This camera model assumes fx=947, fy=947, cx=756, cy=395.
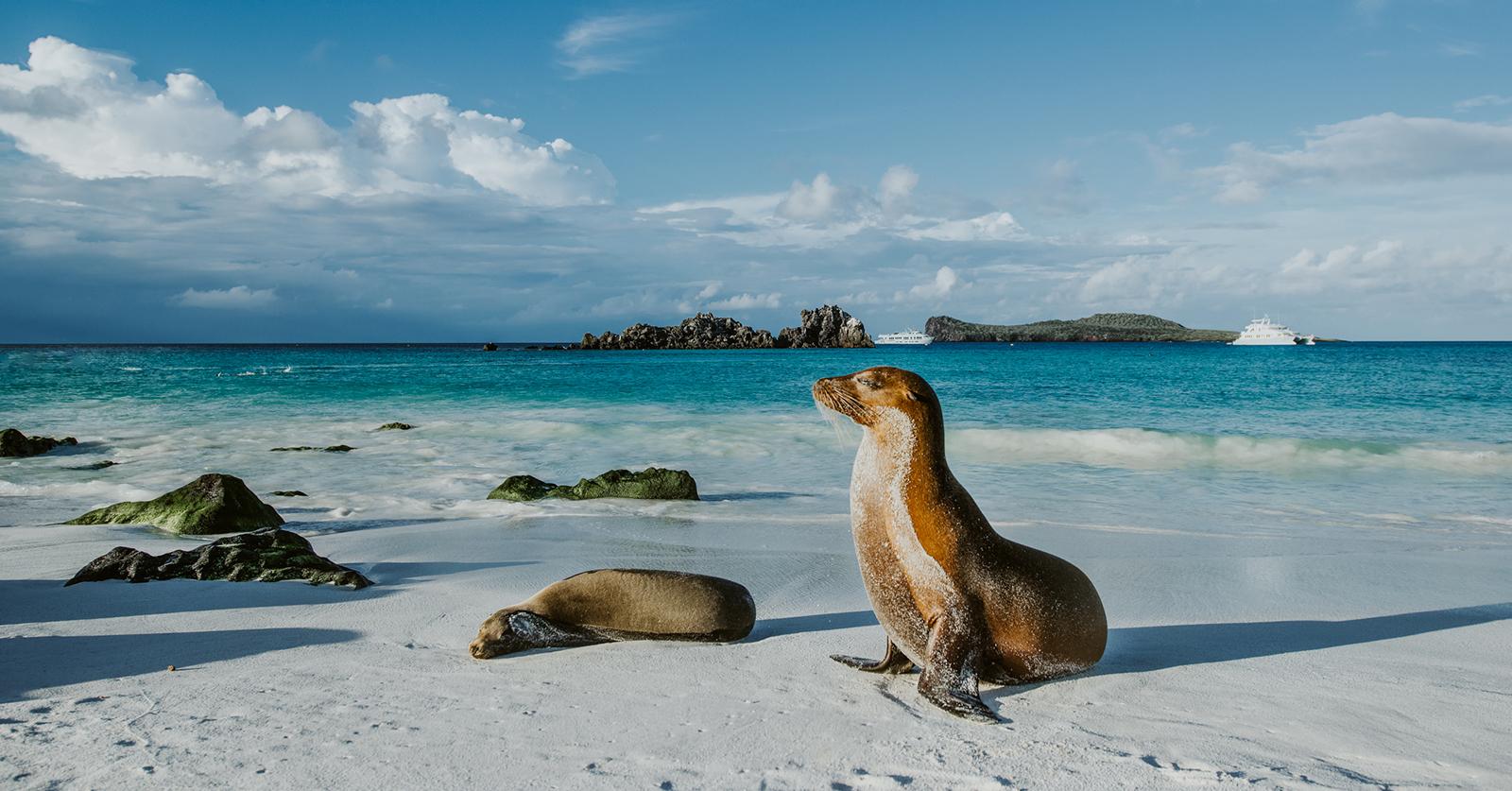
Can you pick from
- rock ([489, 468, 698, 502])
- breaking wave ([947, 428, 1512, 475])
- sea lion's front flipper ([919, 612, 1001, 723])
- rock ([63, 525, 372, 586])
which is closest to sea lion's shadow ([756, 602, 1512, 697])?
sea lion's front flipper ([919, 612, 1001, 723])

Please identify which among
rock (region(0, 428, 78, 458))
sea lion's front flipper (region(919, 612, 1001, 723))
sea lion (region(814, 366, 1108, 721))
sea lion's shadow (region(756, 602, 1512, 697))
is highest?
sea lion (region(814, 366, 1108, 721))

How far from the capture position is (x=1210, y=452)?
17750 mm

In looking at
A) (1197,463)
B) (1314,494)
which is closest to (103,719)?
(1314,494)

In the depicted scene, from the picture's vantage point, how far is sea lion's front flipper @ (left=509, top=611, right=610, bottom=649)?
4.67 meters

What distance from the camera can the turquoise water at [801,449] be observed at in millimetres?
10922

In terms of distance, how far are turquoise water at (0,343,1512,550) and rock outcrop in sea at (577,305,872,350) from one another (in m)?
96.9

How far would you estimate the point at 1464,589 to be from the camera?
6.65 meters

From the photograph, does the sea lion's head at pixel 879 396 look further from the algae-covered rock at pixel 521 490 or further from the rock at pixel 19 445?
the rock at pixel 19 445

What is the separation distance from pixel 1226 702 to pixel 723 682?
2123 mm

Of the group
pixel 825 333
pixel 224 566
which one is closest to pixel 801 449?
pixel 224 566

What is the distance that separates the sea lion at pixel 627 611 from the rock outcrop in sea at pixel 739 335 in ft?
427

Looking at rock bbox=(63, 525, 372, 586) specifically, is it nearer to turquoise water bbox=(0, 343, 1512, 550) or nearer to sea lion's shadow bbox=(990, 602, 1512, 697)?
turquoise water bbox=(0, 343, 1512, 550)

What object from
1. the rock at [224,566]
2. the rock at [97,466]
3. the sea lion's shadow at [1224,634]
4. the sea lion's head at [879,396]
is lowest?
the rock at [97,466]

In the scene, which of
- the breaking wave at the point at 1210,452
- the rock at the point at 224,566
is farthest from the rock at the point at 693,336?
the rock at the point at 224,566
